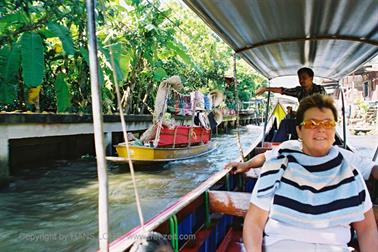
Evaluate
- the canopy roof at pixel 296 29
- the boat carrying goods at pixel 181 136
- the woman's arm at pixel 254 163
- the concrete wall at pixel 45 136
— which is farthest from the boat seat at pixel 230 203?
the boat carrying goods at pixel 181 136

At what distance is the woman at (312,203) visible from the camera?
1.49 meters

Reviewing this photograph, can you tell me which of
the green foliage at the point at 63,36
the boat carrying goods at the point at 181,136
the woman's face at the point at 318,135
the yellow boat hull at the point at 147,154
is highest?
the green foliage at the point at 63,36

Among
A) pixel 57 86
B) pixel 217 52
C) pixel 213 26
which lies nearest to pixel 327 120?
pixel 213 26

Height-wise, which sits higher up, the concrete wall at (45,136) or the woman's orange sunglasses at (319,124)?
the woman's orange sunglasses at (319,124)

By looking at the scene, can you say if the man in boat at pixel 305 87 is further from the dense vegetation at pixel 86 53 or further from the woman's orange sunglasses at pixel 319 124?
the woman's orange sunglasses at pixel 319 124

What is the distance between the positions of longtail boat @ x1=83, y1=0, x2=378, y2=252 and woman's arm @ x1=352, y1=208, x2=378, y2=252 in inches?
27.1

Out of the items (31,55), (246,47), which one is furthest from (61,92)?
(246,47)

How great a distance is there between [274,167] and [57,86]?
4.66m

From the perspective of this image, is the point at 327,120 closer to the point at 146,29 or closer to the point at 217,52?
the point at 146,29

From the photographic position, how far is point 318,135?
1.57 metres

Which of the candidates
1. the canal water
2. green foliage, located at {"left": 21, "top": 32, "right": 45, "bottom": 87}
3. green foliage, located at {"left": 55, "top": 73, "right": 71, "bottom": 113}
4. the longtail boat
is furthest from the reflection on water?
the longtail boat

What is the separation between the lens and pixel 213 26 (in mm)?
2926

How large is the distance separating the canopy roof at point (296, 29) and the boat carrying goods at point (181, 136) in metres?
5.12

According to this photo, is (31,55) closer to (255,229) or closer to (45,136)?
(45,136)
